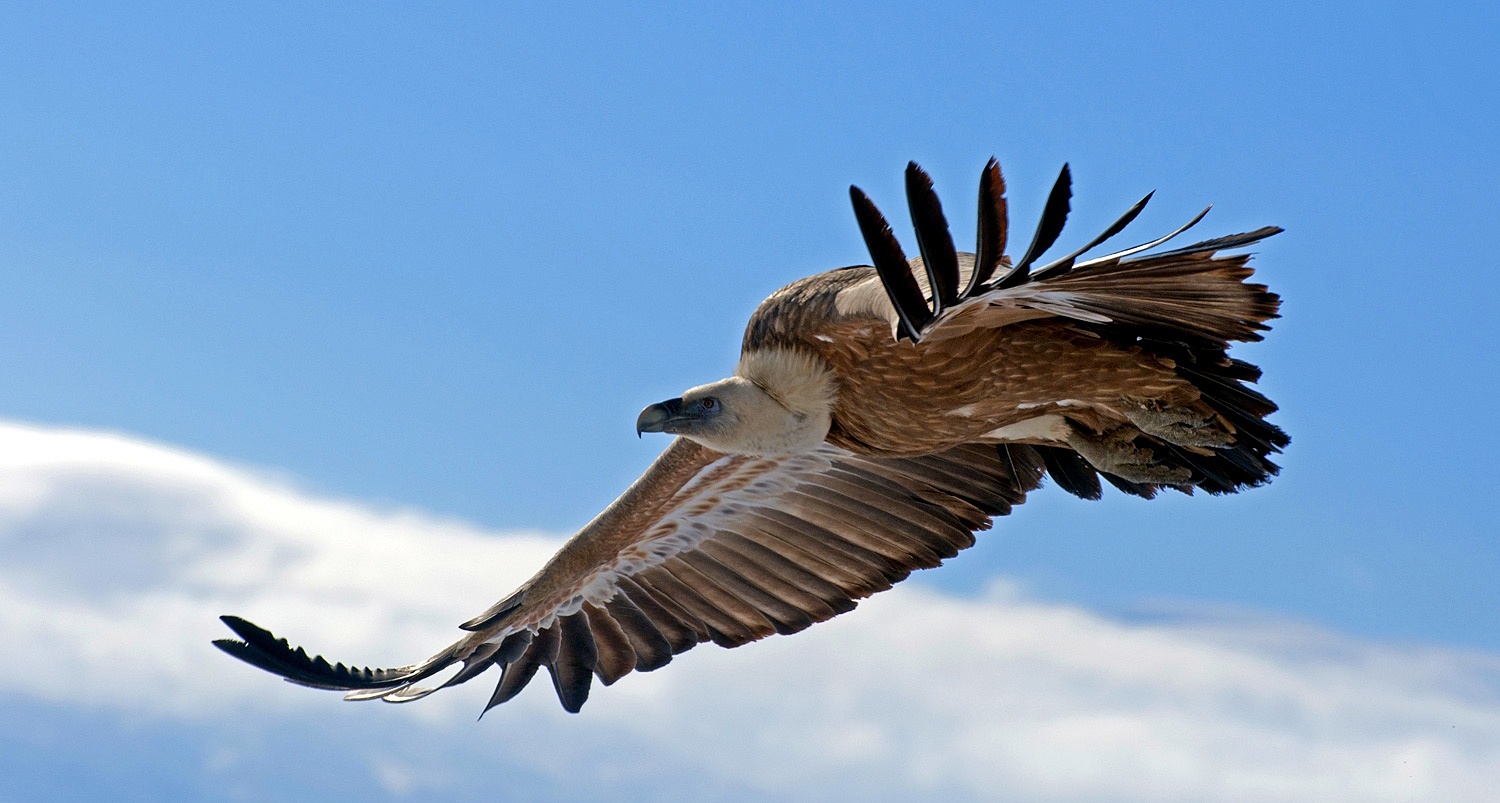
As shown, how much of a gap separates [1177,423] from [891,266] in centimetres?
263

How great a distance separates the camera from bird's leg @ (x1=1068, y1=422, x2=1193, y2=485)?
26.7 ft

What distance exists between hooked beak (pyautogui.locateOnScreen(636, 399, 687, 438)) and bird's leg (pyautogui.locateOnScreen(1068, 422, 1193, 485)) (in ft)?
6.36

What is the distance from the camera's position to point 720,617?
9977 millimetres

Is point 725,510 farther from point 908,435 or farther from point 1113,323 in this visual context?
point 1113,323

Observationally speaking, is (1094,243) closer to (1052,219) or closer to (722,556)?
(1052,219)

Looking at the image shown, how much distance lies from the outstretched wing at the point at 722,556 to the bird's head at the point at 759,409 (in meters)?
1.20

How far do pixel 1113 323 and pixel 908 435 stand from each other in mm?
1169

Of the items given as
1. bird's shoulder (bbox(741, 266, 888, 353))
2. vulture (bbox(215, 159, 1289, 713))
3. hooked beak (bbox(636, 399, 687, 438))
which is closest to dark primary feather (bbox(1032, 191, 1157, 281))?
vulture (bbox(215, 159, 1289, 713))

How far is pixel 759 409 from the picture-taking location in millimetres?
7891

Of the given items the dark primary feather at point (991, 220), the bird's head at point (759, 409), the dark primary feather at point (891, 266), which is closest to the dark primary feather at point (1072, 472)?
the bird's head at point (759, 409)

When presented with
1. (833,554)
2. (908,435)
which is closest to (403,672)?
(833,554)

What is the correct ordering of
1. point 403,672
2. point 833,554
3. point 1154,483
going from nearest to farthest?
point 1154,483 → point 403,672 → point 833,554

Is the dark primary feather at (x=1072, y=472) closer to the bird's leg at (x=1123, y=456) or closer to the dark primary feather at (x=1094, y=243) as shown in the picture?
the bird's leg at (x=1123, y=456)

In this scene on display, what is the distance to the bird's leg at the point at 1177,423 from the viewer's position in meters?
7.73
